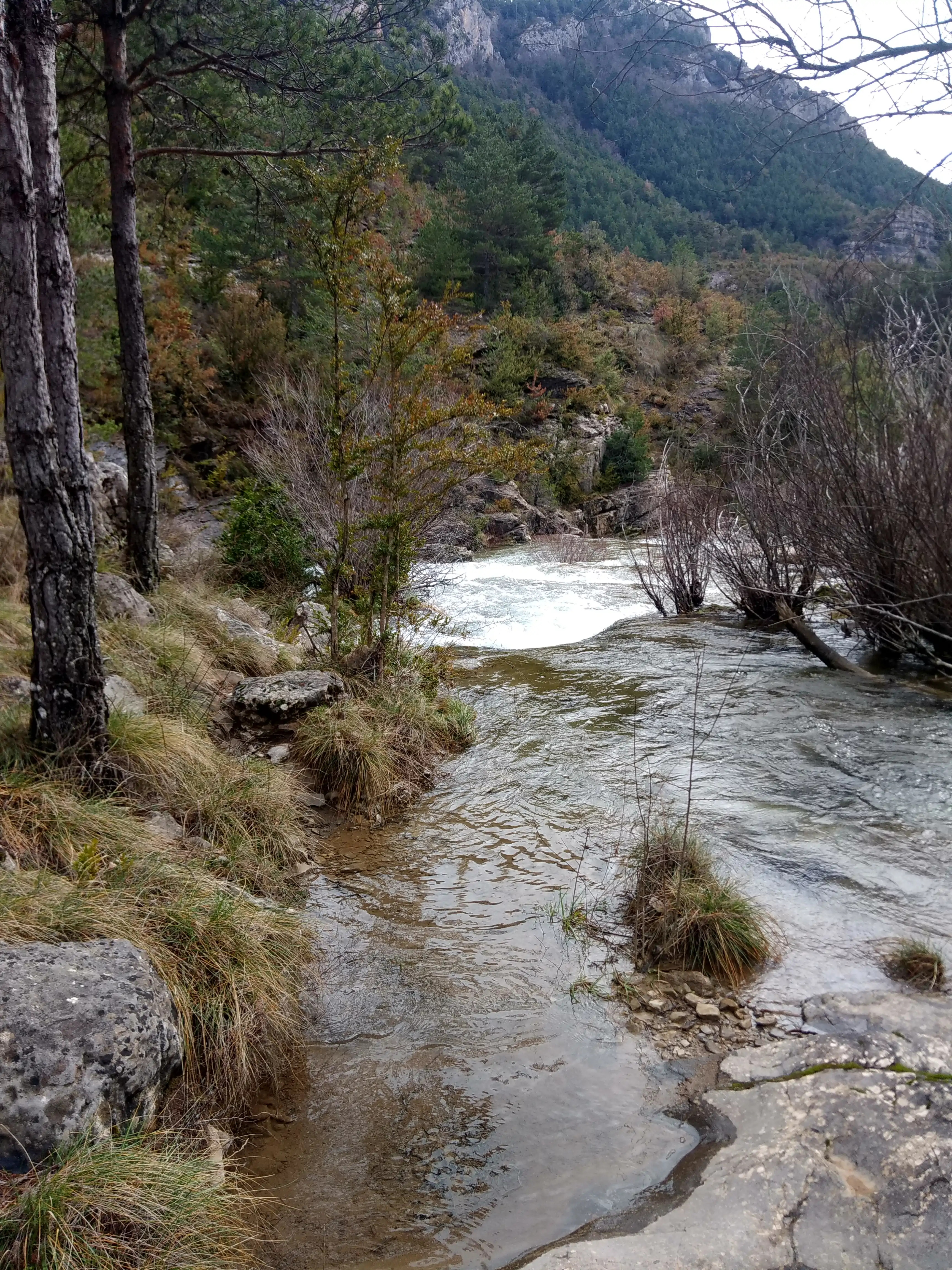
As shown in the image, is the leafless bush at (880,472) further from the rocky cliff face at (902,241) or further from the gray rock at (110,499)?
the gray rock at (110,499)

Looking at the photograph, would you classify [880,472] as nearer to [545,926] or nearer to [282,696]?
[545,926]

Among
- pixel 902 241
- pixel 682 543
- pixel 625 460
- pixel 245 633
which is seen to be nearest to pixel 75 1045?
pixel 902 241

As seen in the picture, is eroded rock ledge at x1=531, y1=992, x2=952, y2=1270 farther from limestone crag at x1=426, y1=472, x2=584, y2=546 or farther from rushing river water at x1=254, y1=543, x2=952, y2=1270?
limestone crag at x1=426, y1=472, x2=584, y2=546

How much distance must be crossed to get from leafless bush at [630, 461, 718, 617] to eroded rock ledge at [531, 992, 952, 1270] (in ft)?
27.8

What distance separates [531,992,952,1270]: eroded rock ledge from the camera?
2078 millimetres

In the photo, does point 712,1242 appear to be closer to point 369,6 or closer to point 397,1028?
point 397,1028

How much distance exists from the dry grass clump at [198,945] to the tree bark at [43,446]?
3.03 feet

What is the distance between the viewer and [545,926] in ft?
13.1

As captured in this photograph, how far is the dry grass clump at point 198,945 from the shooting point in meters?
2.77

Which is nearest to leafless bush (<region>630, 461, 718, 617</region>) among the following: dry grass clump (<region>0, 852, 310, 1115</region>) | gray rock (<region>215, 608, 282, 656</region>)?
gray rock (<region>215, 608, 282, 656</region>)

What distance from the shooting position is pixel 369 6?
7711 mm

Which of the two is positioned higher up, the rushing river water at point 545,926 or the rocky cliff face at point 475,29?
the rocky cliff face at point 475,29

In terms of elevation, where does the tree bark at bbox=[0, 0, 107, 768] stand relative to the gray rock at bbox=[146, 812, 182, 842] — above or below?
above

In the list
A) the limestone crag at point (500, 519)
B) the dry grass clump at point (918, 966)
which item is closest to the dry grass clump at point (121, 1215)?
the dry grass clump at point (918, 966)
